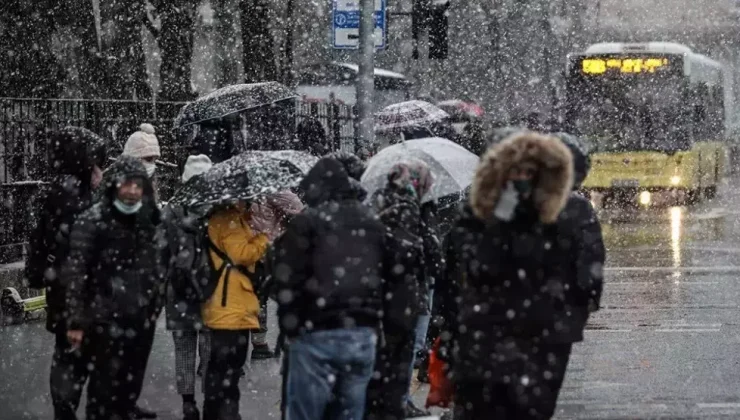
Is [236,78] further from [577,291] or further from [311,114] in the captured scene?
[577,291]

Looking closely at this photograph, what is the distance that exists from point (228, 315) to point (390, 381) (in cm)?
102

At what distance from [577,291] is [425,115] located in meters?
8.28

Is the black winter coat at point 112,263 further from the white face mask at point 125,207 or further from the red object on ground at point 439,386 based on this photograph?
the red object on ground at point 439,386

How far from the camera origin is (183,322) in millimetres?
8961

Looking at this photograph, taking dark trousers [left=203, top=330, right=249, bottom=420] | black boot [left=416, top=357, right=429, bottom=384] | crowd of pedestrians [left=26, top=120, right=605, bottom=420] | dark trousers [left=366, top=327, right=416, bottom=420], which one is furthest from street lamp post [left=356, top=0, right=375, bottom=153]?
dark trousers [left=366, top=327, right=416, bottom=420]

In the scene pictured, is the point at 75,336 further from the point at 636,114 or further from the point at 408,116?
the point at 636,114

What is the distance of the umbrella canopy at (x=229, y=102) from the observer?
12812 millimetres

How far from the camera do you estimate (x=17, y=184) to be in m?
14.3

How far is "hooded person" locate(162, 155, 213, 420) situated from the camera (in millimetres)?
8781

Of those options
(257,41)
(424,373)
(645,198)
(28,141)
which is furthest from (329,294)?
(645,198)

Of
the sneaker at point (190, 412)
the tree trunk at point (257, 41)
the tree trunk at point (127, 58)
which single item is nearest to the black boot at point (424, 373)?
the sneaker at point (190, 412)

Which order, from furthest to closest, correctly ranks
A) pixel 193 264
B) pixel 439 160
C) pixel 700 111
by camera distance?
pixel 700 111 → pixel 439 160 → pixel 193 264

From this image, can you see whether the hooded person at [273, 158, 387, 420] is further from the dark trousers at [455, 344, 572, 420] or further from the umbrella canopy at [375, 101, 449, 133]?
the umbrella canopy at [375, 101, 449, 133]

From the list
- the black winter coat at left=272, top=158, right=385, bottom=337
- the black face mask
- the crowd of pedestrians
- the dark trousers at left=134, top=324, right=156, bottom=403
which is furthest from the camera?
the dark trousers at left=134, top=324, right=156, bottom=403
